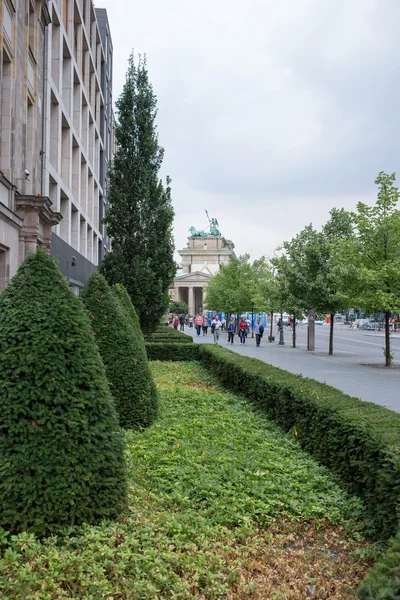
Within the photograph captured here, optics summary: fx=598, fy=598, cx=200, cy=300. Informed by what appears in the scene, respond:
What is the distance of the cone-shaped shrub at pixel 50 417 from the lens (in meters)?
4.01

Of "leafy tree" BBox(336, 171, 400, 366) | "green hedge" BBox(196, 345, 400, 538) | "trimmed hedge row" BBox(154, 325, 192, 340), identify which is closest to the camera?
"green hedge" BBox(196, 345, 400, 538)

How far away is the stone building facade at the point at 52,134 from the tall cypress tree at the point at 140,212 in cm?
244

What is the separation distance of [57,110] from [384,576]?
24402mm

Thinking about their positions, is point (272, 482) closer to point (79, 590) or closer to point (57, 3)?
point (79, 590)

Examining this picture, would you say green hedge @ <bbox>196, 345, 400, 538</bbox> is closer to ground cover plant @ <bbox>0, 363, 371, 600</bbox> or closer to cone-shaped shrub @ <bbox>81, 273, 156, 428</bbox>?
ground cover plant @ <bbox>0, 363, 371, 600</bbox>

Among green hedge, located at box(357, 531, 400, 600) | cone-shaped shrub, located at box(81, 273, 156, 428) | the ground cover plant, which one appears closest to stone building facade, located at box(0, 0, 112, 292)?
cone-shaped shrub, located at box(81, 273, 156, 428)

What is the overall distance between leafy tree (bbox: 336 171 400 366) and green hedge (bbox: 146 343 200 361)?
5.97m

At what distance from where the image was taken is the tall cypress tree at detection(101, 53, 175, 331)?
969 inches

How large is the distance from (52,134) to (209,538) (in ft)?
74.8

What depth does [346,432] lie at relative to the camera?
597cm

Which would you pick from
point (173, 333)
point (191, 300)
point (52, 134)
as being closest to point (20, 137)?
point (52, 134)

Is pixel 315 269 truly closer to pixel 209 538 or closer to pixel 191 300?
pixel 209 538

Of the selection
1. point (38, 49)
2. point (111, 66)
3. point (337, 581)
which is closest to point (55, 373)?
point (337, 581)

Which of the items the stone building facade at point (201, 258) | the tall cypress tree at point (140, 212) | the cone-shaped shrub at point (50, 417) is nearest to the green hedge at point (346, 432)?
the cone-shaped shrub at point (50, 417)
